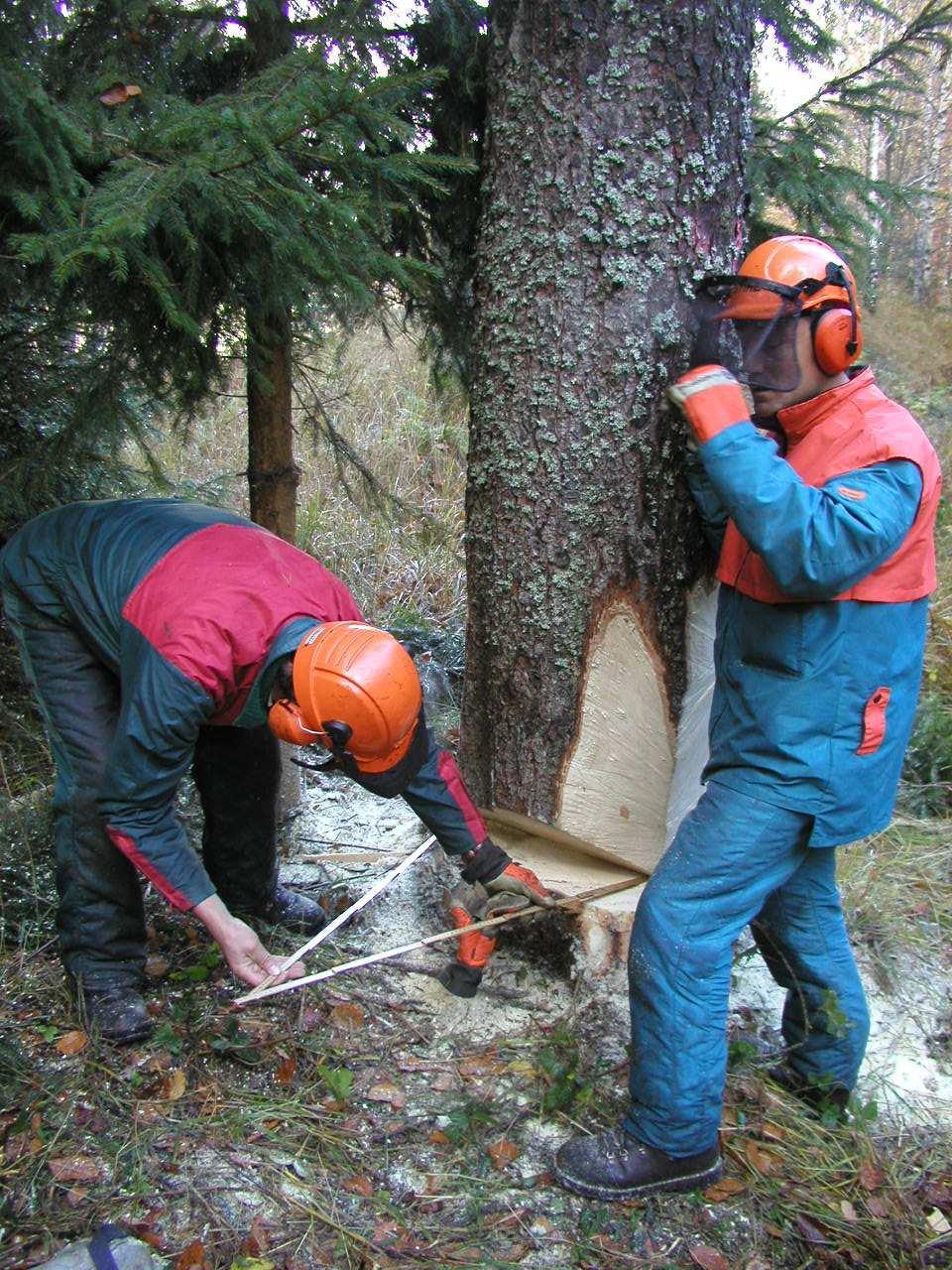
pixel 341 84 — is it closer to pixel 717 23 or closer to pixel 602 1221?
pixel 717 23

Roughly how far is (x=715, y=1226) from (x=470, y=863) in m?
1.04

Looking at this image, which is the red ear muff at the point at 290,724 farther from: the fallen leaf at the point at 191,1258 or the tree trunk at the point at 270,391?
the tree trunk at the point at 270,391

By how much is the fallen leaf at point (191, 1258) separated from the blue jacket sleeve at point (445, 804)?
1.09 meters

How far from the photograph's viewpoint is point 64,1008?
9.03 feet

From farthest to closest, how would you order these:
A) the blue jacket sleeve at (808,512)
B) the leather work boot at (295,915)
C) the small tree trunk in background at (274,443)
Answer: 1. the small tree trunk in background at (274,443)
2. the leather work boot at (295,915)
3. the blue jacket sleeve at (808,512)

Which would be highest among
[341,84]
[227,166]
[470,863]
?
[341,84]

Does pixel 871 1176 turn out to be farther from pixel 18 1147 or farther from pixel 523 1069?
pixel 18 1147

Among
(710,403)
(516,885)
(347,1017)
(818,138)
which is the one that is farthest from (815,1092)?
(818,138)

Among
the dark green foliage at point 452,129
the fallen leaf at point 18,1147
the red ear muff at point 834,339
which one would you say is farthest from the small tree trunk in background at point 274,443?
the fallen leaf at point 18,1147

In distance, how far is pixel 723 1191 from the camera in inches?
92.5

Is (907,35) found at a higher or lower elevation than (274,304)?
higher

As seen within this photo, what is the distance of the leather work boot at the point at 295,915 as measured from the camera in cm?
326

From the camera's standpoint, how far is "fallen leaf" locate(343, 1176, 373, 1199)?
7.54ft

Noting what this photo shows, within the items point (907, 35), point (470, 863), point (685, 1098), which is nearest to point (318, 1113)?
point (470, 863)
